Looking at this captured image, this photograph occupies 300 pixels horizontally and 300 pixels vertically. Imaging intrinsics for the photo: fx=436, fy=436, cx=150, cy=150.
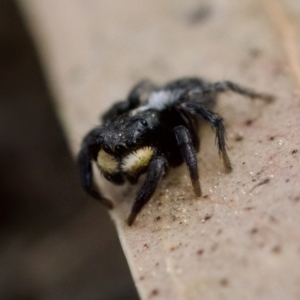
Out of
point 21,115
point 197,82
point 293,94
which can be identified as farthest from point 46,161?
point 293,94

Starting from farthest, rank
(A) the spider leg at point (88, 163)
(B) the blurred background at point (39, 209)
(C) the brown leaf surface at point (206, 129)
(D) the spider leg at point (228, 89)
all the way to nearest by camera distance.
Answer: (B) the blurred background at point (39, 209)
(D) the spider leg at point (228, 89)
(A) the spider leg at point (88, 163)
(C) the brown leaf surface at point (206, 129)

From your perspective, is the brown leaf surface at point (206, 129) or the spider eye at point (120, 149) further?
the spider eye at point (120, 149)

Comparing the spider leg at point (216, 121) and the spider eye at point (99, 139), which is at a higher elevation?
the spider eye at point (99, 139)

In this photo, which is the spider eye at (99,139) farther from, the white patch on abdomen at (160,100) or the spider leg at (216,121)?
the spider leg at (216,121)

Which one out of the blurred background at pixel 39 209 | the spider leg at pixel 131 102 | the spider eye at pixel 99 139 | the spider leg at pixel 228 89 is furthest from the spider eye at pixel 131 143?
the blurred background at pixel 39 209

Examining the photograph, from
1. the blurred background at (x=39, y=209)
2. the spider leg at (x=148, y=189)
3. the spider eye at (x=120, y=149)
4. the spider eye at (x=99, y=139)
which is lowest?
the blurred background at (x=39, y=209)

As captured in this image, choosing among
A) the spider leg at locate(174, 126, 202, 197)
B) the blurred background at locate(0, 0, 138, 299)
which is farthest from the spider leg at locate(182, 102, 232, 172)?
the blurred background at locate(0, 0, 138, 299)

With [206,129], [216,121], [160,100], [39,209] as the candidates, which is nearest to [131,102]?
[160,100]

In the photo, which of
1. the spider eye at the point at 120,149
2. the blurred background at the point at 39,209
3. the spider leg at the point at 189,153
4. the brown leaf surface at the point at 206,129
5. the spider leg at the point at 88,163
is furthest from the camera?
the blurred background at the point at 39,209
